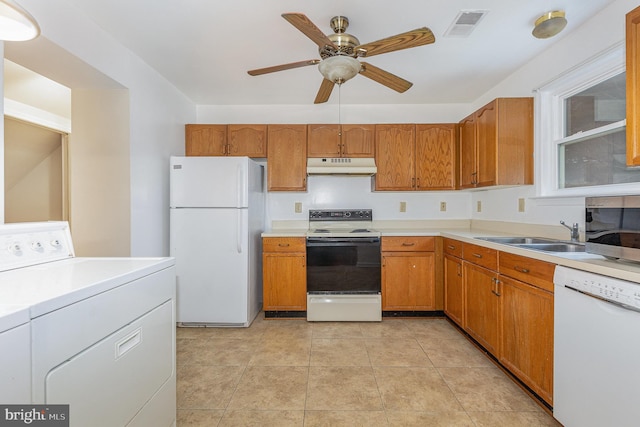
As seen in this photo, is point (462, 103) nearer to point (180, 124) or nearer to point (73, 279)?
point (180, 124)

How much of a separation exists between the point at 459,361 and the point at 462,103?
9.36 ft

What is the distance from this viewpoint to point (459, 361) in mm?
2242

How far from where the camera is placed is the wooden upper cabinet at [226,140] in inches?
132

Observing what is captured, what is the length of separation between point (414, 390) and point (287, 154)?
8.20ft

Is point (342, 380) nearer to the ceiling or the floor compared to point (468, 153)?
nearer to the floor

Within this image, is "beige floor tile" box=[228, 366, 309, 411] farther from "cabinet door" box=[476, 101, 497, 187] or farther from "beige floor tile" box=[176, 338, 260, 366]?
"cabinet door" box=[476, 101, 497, 187]

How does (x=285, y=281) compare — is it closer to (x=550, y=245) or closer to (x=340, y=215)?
(x=340, y=215)

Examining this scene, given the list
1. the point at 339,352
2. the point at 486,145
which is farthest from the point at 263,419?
the point at 486,145

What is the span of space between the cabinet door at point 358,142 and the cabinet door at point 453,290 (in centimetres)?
141

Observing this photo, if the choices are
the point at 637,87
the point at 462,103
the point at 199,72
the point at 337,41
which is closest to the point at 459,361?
the point at 637,87

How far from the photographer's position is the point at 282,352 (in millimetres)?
2393

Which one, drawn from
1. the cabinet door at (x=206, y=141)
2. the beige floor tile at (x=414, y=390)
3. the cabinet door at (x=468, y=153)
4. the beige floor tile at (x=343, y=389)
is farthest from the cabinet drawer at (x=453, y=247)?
the cabinet door at (x=206, y=141)

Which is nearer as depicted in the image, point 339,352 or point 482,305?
point 482,305

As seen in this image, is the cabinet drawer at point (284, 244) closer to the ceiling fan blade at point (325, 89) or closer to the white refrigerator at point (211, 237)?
the white refrigerator at point (211, 237)
